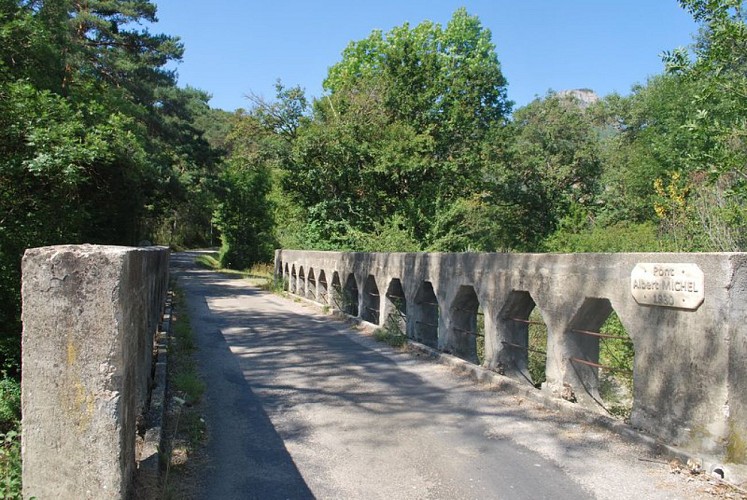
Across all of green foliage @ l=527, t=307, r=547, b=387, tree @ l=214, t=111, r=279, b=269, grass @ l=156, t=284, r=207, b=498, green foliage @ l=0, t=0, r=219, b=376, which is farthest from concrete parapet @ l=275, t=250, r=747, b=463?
tree @ l=214, t=111, r=279, b=269

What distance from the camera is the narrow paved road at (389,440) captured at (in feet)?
13.7

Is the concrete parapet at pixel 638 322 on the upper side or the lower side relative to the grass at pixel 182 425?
upper

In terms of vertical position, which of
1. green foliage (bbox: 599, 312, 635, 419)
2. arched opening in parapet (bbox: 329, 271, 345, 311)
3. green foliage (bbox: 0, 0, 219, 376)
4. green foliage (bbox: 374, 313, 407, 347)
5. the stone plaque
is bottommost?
green foliage (bbox: 599, 312, 635, 419)

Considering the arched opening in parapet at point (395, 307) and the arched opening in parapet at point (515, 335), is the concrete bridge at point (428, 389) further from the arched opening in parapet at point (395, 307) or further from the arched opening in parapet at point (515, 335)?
the arched opening in parapet at point (395, 307)

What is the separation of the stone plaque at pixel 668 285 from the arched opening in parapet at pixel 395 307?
6154 mm

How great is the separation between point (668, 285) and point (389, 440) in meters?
2.64

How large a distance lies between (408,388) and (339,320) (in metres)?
6.29

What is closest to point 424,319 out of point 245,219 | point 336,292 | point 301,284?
point 336,292

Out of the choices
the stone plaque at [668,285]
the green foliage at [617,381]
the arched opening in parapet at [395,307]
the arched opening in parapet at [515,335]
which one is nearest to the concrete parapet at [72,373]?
the stone plaque at [668,285]

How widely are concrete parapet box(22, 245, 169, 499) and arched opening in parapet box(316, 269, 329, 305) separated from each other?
13.0 metres

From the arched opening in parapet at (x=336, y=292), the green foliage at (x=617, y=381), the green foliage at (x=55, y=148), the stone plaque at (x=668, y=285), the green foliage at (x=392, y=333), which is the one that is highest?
the green foliage at (x=55, y=148)

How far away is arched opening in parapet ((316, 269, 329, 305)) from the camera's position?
16197 mm

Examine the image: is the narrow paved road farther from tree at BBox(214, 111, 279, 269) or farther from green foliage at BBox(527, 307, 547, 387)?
tree at BBox(214, 111, 279, 269)

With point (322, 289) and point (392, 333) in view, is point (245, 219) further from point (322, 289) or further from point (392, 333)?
point (392, 333)
